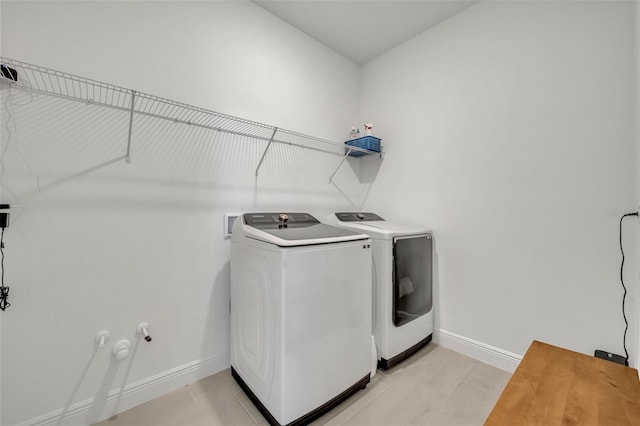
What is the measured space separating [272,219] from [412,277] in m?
1.17

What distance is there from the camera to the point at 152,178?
1.59 meters

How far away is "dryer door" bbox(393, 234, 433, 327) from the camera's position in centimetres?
187

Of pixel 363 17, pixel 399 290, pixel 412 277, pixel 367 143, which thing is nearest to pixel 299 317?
pixel 399 290

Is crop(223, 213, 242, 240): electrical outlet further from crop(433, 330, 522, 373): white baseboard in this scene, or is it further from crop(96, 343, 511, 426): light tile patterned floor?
crop(433, 330, 522, 373): white baseboard

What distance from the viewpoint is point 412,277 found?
6.56 feet

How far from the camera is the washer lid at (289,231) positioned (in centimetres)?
132

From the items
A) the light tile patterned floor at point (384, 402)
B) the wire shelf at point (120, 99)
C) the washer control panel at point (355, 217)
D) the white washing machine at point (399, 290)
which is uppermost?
the wire shelf at point (120, 99)

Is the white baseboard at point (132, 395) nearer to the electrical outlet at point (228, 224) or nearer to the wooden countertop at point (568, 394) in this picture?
the electrical outlet at point (228, 224)

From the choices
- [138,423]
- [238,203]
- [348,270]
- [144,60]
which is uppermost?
[144,60]

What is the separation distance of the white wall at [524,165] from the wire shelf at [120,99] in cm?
129

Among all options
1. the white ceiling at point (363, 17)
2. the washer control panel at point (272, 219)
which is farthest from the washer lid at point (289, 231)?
the white ceiling at point (363, 17)

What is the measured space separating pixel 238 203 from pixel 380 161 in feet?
5.10

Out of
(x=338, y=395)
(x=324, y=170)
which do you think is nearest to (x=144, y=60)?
(x=324, y=170)

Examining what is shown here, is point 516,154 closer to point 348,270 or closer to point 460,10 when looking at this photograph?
point 460,10
